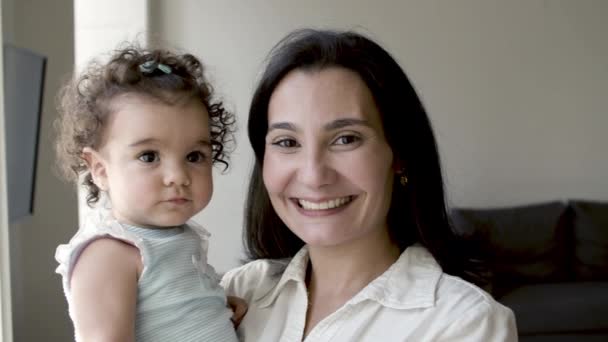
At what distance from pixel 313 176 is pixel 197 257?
0.98 ft

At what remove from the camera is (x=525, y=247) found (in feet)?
14.9

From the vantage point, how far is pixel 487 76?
4.86 metres

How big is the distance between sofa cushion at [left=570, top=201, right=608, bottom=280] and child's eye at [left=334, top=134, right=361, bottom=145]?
3733 millimetres

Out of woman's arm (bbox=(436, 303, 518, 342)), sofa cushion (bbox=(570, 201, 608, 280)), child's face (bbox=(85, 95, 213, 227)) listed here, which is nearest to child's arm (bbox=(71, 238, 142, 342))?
child's face (bbox=(85, 95, 213, 227))

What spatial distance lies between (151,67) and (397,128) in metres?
0.53

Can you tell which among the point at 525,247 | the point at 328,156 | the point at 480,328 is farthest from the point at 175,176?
the point at 525,247

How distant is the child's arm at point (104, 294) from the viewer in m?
1.13

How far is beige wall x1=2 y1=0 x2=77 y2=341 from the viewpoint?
252cm

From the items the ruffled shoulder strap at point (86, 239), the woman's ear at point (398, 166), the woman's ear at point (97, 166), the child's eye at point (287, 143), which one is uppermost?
the child's eye at point (287, 143)

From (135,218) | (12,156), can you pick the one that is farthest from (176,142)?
(12,156)

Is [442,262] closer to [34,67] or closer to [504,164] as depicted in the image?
[34,67]

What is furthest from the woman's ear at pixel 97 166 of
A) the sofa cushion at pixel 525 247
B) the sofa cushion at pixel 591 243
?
the sofa cushion at pixel 591 243

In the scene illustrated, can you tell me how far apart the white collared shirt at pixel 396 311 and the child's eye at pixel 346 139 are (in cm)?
28

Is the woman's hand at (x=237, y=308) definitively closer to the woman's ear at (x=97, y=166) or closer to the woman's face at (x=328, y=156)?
the woman's face at (x=328, y=156)
